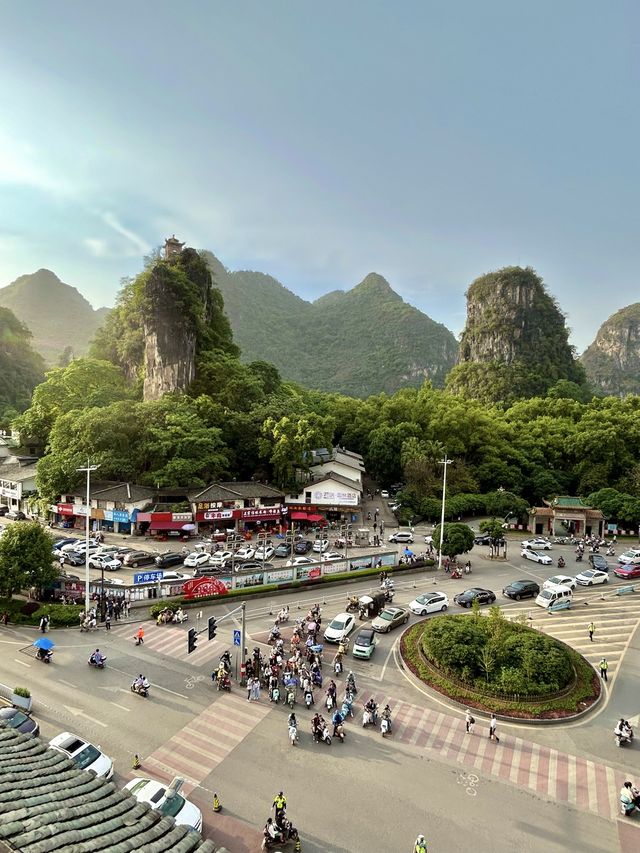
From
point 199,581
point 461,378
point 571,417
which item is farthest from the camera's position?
point 461,378

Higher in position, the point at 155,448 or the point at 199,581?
the point at 155,448

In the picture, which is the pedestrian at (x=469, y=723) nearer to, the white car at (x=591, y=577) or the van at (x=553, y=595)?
the van at (x=553, y=595)

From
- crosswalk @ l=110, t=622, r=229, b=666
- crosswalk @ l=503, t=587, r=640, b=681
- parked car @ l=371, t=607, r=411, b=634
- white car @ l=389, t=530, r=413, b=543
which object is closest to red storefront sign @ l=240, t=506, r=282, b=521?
white car @ l=389, t=530, r=413, b=543

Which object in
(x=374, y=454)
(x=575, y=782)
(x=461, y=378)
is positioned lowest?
(x=575, y=782)

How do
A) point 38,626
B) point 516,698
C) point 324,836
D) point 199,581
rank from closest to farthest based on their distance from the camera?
point 324,836 < point 516,698 < point 38,626 < point 199,581

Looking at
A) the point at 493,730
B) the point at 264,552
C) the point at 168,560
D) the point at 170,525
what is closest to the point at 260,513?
the point at 170,525

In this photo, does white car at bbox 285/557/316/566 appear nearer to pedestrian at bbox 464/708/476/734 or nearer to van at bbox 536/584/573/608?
van at bbox 536/584/573/608

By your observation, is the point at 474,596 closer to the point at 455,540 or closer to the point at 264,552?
the point at 455,540

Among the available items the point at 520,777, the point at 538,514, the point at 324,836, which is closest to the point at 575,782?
the point at 520,777

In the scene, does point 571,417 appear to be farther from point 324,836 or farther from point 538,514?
point 324,836

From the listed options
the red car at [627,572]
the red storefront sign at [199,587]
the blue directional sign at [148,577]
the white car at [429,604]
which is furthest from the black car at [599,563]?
the blue directional sign at [148,577]
